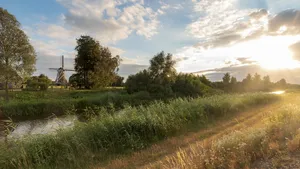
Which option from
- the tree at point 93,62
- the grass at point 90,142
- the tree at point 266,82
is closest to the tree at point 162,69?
the tree at point 93,62

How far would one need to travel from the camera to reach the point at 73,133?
752 cm

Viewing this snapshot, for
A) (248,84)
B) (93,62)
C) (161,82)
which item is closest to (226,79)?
(248,84)

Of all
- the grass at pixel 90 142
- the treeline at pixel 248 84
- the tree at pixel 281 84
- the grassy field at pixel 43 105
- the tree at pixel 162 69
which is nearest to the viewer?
the grass at pixel 90 142

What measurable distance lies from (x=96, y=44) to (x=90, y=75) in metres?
8.40

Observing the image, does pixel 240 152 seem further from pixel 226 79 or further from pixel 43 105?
pixel 226 79

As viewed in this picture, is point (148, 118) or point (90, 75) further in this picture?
point (90, 75)

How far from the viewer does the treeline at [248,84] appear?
65.8 meters

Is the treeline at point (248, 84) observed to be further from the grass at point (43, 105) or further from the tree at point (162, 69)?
the grass at point (43, 105)

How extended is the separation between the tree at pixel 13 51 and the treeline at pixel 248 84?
53481 mm

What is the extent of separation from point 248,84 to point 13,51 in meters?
79.1

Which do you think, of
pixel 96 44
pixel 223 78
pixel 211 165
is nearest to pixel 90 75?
pixel 96 44

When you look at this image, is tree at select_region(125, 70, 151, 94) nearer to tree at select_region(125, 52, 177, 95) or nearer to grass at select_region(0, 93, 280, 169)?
tree at select_region(125, 52, 177, 95)

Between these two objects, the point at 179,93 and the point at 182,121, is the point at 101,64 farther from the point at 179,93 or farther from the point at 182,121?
the point at 182,121

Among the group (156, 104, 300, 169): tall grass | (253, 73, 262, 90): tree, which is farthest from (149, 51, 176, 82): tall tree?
(253, 73, 262, 90): tree
